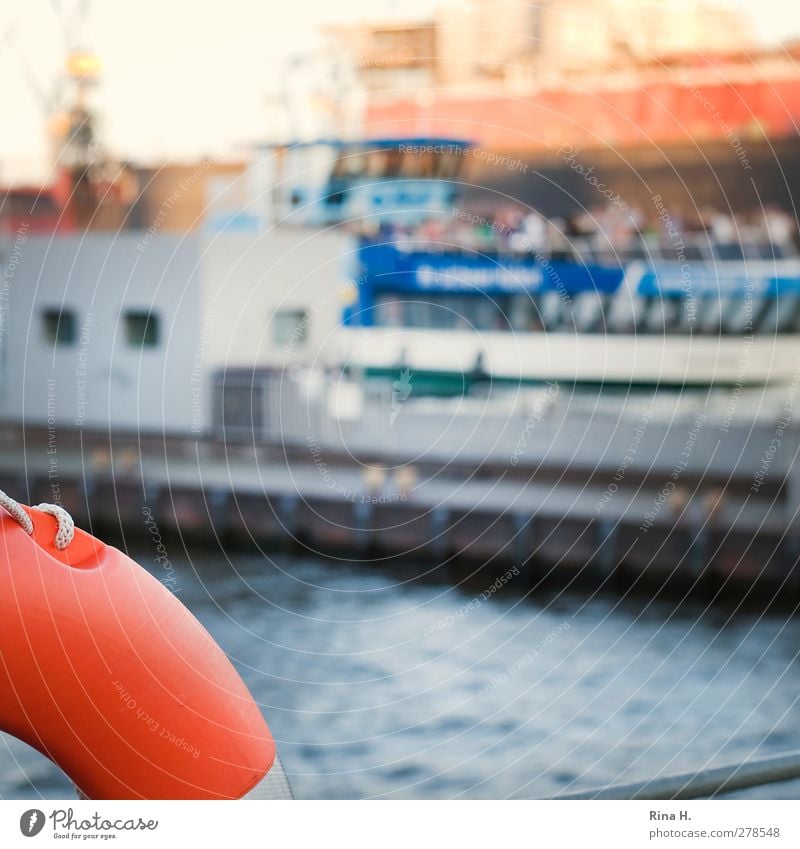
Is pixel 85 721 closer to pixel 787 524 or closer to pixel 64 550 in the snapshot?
pixel 64 550

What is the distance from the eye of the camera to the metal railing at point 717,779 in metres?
0.70

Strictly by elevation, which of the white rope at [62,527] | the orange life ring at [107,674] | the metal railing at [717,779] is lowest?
the metal railing at [717,779]

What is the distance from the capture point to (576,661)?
10.6ft

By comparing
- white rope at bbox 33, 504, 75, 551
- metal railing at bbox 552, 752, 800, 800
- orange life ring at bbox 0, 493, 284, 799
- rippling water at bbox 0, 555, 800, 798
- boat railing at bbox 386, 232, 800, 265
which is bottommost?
rippling water at bbox 0, 555, 800, 798

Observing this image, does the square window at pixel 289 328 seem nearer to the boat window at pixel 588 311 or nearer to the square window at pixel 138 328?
the square window at pixel 138 328

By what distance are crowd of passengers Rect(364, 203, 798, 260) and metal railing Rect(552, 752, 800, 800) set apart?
366 cm

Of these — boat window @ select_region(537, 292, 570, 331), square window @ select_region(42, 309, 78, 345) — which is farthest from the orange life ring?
boat window @ select_region(537, 292, 570, 331)

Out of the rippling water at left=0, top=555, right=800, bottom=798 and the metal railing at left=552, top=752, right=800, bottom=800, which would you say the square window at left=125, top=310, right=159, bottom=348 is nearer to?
the rippling water at left=0, top=555, right=800, bottom=798

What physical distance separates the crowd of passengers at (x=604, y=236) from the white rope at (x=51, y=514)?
147 inches

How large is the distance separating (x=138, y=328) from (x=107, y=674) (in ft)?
13.0

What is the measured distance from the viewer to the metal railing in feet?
2.30

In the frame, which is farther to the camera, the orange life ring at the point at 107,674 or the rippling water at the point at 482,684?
the rippling water at the point at 482,684

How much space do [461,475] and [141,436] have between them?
129 centimetres

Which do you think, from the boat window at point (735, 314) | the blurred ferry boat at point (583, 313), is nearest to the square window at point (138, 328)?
the blurred ferry boat at point (583, 313)
